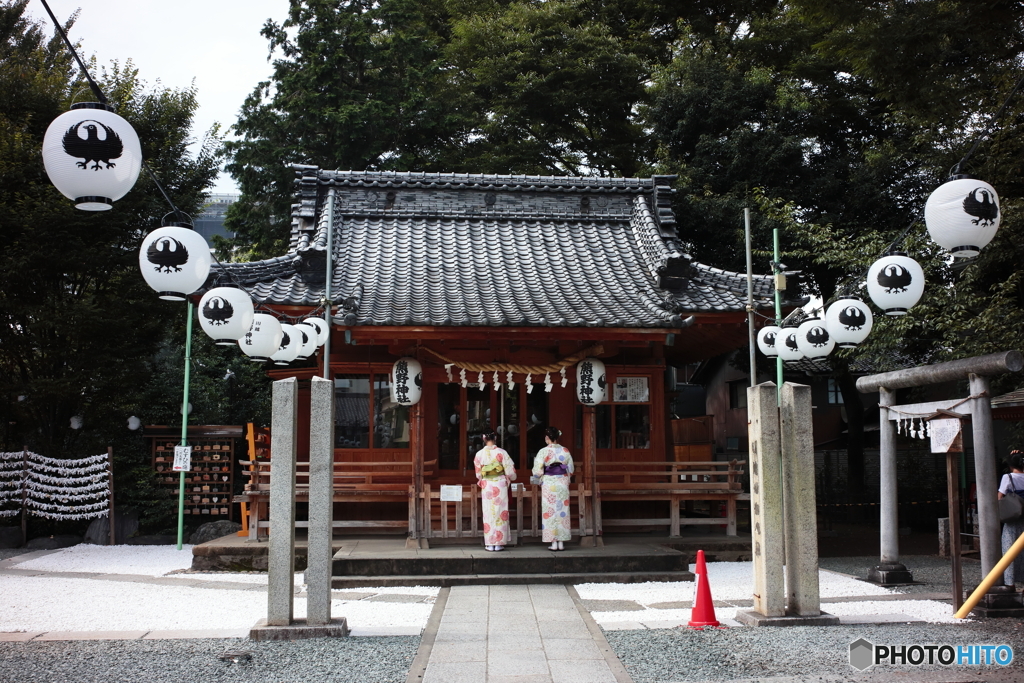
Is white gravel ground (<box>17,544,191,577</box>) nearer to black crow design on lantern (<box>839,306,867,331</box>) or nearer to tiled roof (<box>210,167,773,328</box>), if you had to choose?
tiled roof (<box>210,167,773,328</box>)

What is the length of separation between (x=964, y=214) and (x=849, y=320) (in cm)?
277

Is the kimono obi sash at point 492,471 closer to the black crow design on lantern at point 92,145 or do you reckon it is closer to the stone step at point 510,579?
the stone step at point 510,579

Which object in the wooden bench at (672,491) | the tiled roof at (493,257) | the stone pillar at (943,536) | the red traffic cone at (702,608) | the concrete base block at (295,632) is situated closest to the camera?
the concrete base block at (295,632)

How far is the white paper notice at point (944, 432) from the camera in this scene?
329 inches

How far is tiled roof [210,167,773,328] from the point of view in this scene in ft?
39.8

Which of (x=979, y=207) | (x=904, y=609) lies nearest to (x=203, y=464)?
(x=904, y=609)

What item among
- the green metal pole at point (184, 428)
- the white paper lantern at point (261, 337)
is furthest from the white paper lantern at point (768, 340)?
the green metal pole at point (184, 428)

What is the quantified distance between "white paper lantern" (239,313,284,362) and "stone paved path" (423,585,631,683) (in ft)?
11.6

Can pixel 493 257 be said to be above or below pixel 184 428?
above

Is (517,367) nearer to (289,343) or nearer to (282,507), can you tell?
(289,343)

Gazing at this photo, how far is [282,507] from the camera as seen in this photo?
7160 mm

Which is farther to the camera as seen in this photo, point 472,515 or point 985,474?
point 472,515

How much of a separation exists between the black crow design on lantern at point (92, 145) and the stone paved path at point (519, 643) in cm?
424

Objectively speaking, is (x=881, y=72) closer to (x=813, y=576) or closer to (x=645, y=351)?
(x=645, y=351)
